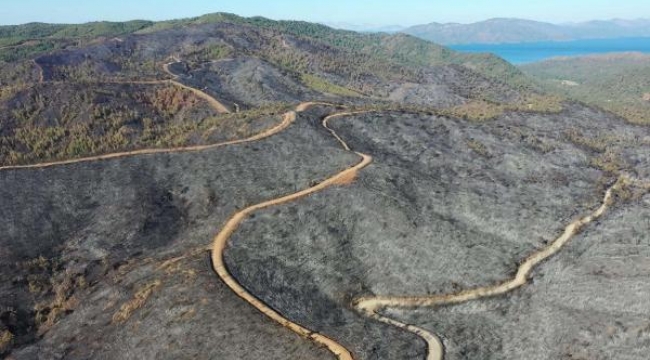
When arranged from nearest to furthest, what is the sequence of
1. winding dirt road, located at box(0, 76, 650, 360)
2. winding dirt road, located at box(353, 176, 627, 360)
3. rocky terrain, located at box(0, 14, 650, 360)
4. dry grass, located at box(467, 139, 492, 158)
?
winding dirt road, located at box(0, 76, 650, 360)
rocky terrain, located at box(0, 14, 650, 360)
winding dirt road, located at box(353, 176, 627, 360)
dry grass, located at box(467, 139, 492, 158)

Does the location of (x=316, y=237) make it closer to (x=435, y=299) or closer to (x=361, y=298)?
(x=361, y=298)

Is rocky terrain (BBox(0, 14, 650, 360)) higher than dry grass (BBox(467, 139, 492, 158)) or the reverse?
the reverse

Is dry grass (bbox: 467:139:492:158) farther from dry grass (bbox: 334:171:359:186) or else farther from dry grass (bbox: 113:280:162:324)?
dry grass (bbox: 113:280:162:324)

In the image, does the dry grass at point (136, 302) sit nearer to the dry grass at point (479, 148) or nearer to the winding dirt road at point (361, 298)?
the winding dirt road at point (361, 298)

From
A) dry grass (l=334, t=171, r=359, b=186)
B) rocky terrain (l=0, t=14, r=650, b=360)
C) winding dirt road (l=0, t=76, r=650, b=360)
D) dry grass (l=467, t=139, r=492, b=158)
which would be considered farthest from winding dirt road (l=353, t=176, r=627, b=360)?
dry grass (l=467, t=139, r=492, b=158)

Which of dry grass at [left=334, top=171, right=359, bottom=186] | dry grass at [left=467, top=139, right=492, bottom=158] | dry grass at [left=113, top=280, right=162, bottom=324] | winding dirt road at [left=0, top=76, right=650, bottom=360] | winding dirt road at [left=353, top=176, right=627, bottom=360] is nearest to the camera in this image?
winding dirt road at [left=0, top=76, right=650, bottom=360]

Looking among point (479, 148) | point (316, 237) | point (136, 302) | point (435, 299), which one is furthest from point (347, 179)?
point (479, 148)

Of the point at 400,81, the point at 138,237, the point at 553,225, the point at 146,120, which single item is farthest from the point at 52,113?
the point at 400,81
